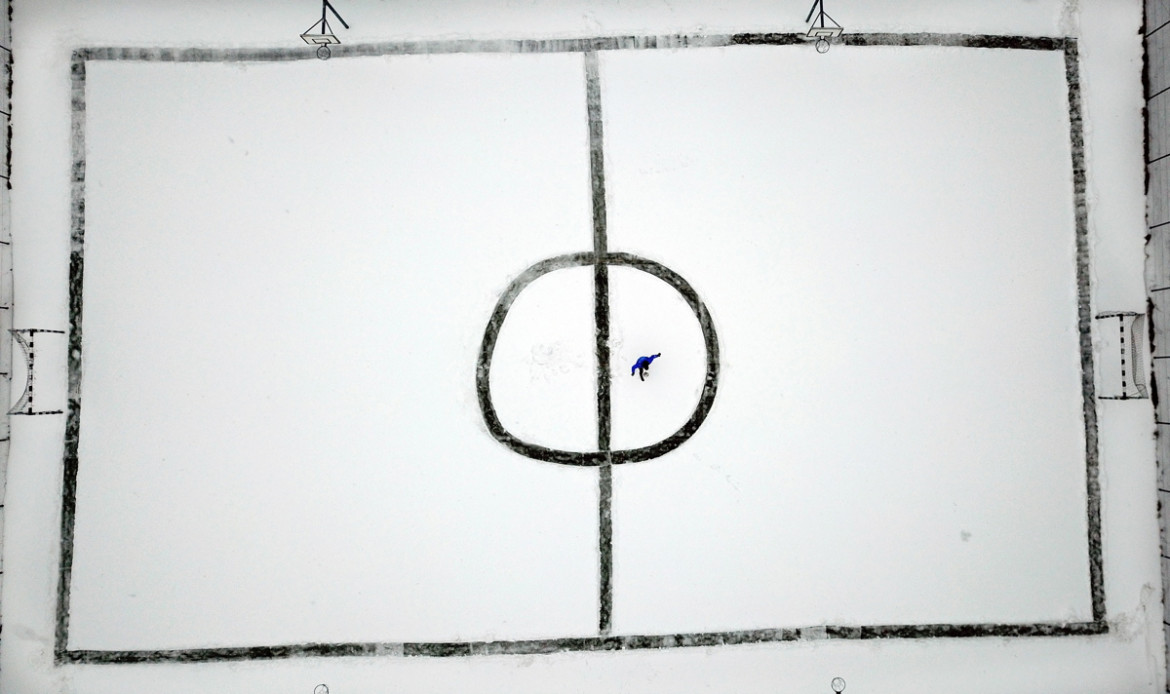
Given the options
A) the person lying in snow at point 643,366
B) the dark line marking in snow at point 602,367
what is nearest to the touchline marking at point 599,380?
the dark line marking in snow at point 602,367

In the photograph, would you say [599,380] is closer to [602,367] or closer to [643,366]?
[602,367]

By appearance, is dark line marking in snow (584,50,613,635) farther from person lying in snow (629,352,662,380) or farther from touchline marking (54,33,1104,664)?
person lying in snow (629,352,662,380)

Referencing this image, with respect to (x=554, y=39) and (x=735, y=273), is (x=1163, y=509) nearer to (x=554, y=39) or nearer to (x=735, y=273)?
(x=735, y=273)

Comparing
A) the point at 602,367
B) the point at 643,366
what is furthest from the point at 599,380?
the point at 643,366

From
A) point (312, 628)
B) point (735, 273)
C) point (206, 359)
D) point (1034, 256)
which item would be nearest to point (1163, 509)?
point (1034, 256)
